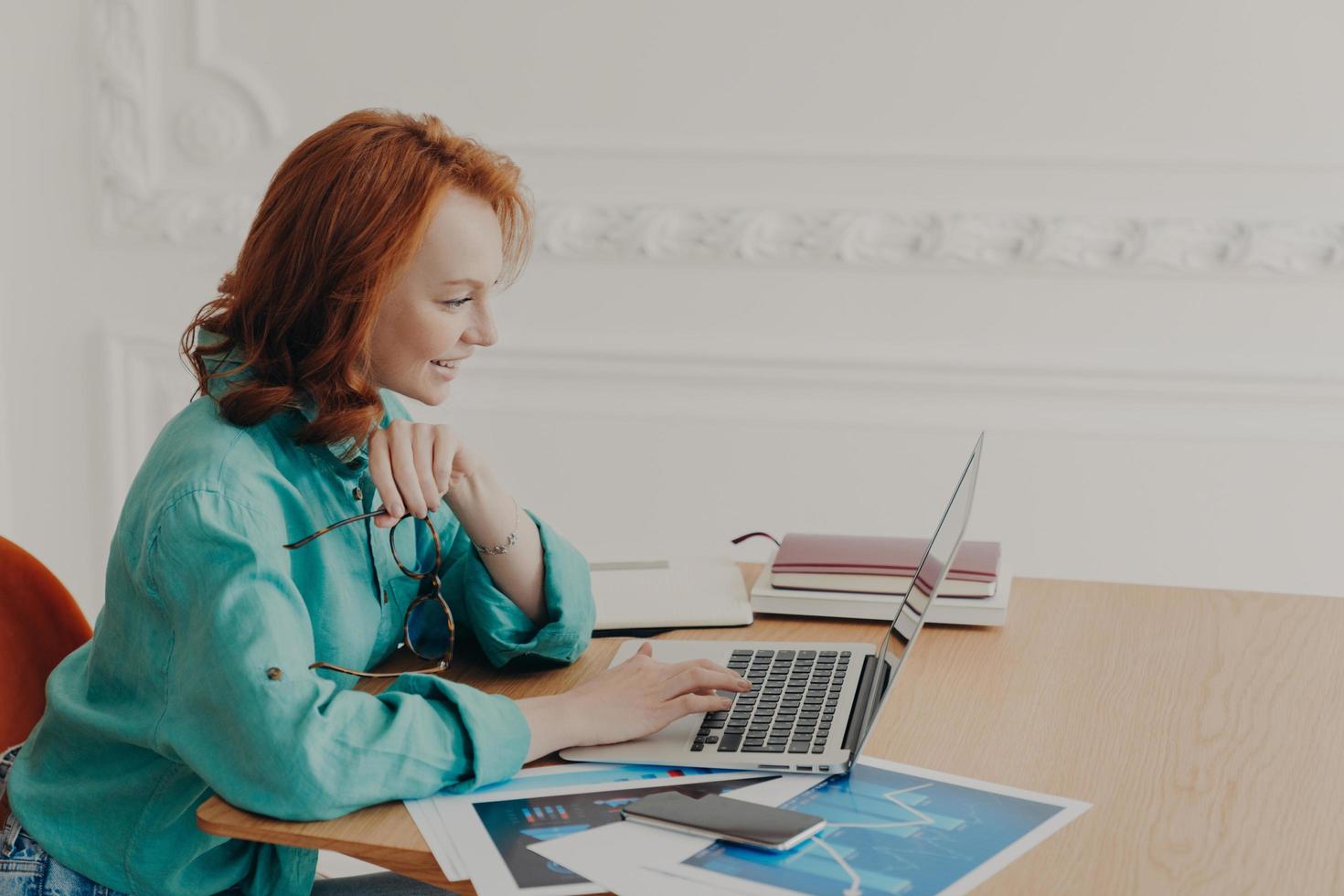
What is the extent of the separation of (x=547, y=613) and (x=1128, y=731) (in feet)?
1.86

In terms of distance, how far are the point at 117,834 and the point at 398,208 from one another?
0.59 metres

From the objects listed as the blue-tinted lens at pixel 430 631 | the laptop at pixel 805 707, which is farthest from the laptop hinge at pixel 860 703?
the blue-tinted lens at pixel 430 631

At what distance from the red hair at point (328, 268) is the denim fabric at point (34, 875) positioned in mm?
416

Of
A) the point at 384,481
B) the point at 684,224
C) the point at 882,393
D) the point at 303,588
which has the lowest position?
the point at 303,588

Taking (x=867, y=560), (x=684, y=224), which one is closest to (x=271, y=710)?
(x=867, y=560)

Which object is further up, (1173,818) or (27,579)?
(1173,818)

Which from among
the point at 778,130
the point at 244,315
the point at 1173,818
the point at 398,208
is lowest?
the point at 1173,818

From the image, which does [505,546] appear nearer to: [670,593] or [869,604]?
[670,593]

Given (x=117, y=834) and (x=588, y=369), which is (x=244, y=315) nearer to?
(x=117, y=834)

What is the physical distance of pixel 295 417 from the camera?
128 centimetres

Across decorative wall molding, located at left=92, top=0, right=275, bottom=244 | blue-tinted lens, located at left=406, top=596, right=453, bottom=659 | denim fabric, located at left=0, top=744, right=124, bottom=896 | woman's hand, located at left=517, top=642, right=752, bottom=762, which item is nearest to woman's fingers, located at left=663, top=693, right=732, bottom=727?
woman's hand, located at left=517, top=642, right=752, bottom=762

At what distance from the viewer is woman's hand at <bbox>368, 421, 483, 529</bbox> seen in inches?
49.4

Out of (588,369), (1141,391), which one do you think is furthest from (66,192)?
(1141,391)

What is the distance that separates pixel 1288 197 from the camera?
2.52 meters
